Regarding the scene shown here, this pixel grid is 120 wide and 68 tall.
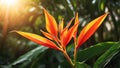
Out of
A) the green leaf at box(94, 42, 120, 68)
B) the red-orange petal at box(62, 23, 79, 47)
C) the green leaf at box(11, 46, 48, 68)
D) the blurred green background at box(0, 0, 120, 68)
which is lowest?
the blurred green background at box(0, 0, 120, 68)

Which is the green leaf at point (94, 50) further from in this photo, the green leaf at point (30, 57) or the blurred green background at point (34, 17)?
the blurred green background at point (34, 17)

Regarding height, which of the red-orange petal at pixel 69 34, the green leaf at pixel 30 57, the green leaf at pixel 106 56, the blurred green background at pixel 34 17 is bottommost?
the blurred green background at pixel 34 17

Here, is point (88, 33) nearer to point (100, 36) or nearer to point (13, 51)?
point (100, 36)

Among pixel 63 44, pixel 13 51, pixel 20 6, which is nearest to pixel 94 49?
pixel 63 44

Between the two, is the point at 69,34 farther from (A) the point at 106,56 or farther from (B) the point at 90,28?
(A) the point at 106,56

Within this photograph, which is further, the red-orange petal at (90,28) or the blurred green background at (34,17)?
the blurred green background at (34,17)

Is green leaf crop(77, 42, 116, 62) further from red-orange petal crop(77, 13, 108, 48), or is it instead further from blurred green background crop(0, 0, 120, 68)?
blurred green background crop(0, 0, 120, 68)

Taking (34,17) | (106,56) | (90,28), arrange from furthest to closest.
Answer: (34,17)
(106,56)
(90,28)

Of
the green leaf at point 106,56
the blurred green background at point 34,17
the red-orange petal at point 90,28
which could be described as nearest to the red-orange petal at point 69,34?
the red-orange petal at point 90,28

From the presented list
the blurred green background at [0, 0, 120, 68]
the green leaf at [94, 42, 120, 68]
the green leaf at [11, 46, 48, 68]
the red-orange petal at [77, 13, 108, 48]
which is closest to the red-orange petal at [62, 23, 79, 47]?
the red-orange petal at [77, 13, 108, 48]

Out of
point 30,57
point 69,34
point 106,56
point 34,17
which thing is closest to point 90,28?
point 69,34

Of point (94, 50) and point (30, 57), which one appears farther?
point (30, 57)
